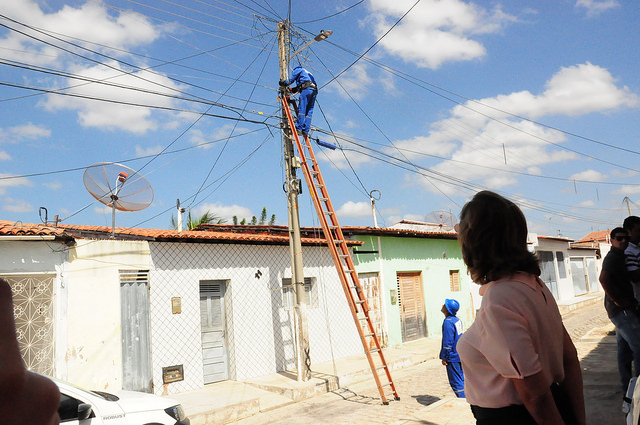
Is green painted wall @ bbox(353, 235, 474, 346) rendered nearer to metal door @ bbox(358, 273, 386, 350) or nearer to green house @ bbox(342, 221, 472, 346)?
green house @ bbox(342, 221, 472, 346)

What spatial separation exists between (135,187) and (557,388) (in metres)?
9.69

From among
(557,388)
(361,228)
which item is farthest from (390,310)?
(557,388)

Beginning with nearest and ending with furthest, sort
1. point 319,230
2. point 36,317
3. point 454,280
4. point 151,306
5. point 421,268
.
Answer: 1. point 36,317
2. point 151,306
3. point 319,230
4. point 421,268
5. point 454,280

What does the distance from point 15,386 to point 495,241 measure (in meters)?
1.81

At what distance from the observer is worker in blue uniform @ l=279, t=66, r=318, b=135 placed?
10898 mm

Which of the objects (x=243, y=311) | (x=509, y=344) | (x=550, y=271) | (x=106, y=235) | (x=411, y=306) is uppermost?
(x=106, y=235)

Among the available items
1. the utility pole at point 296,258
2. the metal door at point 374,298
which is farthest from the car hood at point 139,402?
the metal door at point 374,298

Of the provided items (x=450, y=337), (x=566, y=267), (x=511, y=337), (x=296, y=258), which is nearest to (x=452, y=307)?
(x=450, y=337)

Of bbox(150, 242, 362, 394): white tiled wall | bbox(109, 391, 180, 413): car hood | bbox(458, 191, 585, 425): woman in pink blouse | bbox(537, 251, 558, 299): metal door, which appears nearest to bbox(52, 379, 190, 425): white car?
bbox(109, 391, 180, 413): car hood

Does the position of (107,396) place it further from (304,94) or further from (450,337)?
(304,94)

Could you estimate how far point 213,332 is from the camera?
36.2 ft

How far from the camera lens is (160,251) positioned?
1016 centimetres

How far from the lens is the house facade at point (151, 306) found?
28.5 feet

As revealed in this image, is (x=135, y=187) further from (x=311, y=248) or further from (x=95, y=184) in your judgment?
(x=311, y=248)
